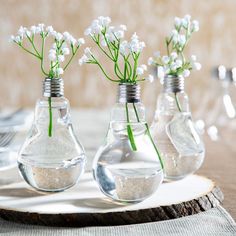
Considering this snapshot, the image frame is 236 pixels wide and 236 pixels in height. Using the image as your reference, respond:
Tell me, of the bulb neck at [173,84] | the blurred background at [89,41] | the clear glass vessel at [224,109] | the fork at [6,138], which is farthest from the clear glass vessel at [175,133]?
the blurred background at [89,41]

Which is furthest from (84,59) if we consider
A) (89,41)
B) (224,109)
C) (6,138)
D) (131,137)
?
(89,41)

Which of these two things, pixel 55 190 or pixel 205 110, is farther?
pixel 205 110

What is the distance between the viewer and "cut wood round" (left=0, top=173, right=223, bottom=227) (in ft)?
2.52

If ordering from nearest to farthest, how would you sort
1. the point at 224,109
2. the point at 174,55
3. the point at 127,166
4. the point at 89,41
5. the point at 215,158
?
the point at 127,166, the point at 174,55, the point at 215,158, the point at 224,109, the point at 89,41

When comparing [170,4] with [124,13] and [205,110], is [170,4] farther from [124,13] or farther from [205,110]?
[205,110]

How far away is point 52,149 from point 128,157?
0.12 m

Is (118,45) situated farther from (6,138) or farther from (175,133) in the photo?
(6,138)

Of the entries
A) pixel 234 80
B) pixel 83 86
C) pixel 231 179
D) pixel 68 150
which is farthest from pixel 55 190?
pixel 83 86

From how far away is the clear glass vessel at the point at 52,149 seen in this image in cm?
85

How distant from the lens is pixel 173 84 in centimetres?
97

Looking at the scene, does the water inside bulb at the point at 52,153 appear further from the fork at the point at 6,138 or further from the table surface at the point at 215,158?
the fork at the point at 6,138

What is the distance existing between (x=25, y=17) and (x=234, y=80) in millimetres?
1637

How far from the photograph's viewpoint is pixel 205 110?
10.8 ft

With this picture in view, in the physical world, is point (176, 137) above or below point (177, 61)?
below
